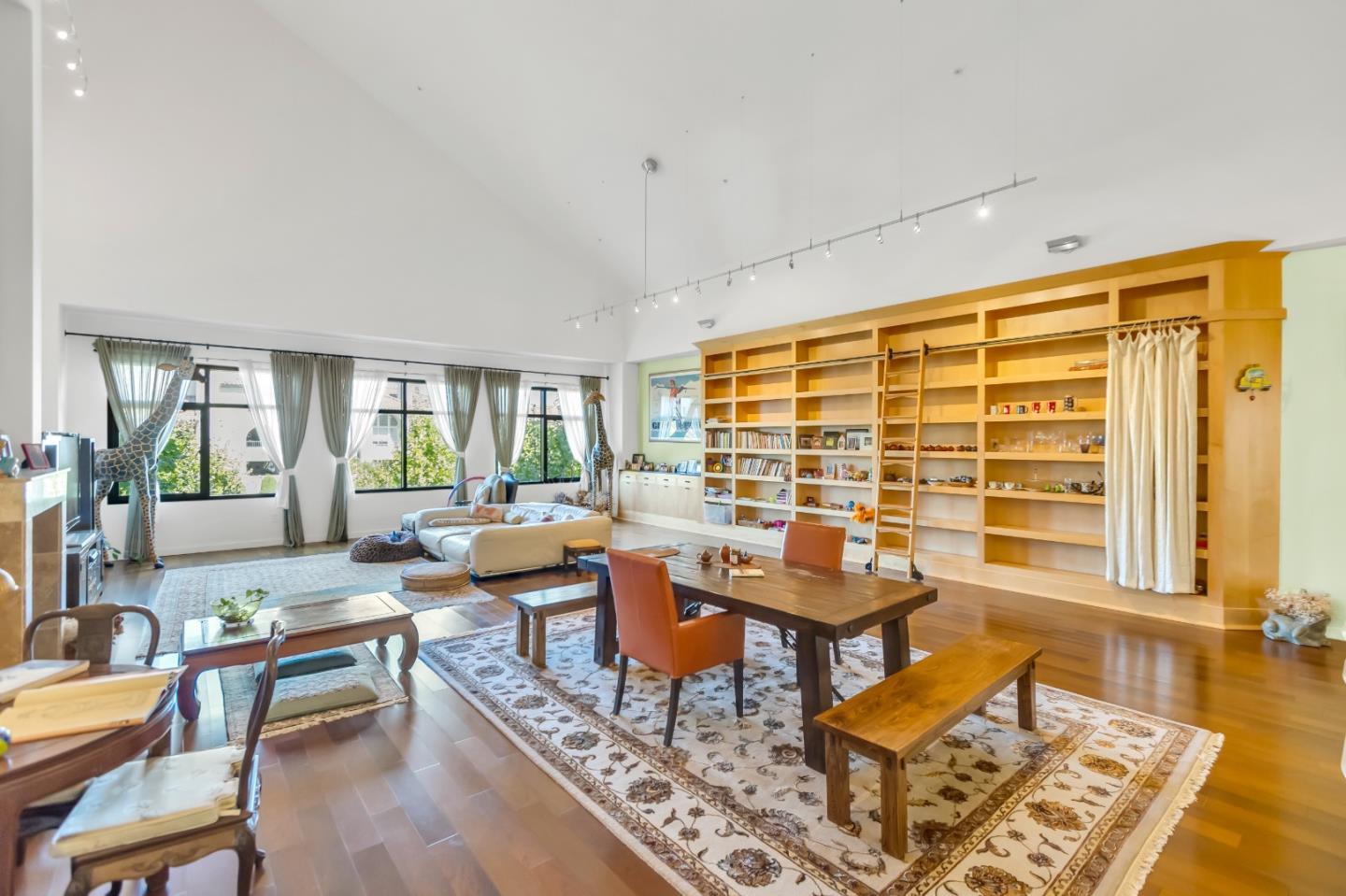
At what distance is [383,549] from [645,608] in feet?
16.1

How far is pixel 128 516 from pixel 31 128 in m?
5.08

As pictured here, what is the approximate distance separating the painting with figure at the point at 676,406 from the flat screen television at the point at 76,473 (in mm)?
6805

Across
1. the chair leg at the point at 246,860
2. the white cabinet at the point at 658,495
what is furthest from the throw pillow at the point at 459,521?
the chair leg at the point at 246,860

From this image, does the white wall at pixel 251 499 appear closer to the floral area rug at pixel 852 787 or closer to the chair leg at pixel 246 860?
the floral area rug at pixel 852 787

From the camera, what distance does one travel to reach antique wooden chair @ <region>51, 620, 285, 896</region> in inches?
57.8

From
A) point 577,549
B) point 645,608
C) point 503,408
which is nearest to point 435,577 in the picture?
point 577,549

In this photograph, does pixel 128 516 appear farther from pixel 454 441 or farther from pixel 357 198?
pixel 357 198

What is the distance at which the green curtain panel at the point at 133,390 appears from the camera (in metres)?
6.56

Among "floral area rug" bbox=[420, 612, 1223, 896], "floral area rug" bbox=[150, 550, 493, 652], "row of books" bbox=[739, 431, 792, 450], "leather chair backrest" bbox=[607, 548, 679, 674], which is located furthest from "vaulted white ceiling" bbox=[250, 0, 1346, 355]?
"floral area rug" bbox=[150, 550, 493, 652]

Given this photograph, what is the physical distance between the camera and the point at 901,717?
2201 mm

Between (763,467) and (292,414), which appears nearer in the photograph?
(292,414)

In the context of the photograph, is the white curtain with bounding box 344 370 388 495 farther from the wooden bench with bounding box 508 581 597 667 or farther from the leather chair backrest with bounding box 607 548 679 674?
the leather chair backrest with bounding box 607 548 679 674

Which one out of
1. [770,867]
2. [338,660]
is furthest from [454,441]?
[770,867]

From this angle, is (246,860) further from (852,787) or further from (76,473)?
(76,473)
